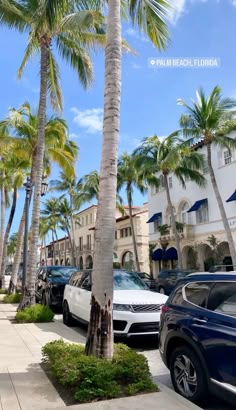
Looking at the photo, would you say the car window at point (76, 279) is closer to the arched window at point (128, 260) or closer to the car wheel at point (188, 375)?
the car wheel at point (188, 375)

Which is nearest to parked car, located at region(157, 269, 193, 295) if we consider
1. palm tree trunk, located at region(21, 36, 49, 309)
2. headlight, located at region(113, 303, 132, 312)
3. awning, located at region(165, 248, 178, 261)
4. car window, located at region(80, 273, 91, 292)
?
palm tree trunk, located at region(21, 36, 49, 309)

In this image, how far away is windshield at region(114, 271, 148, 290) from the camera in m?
10.5

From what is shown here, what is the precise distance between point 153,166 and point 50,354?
2416cm

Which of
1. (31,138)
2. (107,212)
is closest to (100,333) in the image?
(107,212)

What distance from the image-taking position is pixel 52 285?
15.3m

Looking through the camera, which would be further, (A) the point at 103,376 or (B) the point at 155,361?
(B) the point at 155,361

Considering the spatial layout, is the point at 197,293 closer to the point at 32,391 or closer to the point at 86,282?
the point at 32,391

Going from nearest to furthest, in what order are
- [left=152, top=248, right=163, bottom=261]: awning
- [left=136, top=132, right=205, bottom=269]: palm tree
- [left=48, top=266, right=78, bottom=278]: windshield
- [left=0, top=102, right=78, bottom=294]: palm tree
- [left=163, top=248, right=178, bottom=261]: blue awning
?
[left=48, top=266, right=78, bottom=278]: windshield
[left=0, top=102, right=78, bottom=294]: palm tree
[left=136, top=132, right=205, bottom=269]: palm tree
[left=163, top=248, right=178, bottom=261]: blue awning
[left=152, top=248, right=163, bottom=261]: awning

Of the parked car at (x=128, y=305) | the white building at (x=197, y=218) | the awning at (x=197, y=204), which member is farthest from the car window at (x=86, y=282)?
the awning at (x=197, y=204)

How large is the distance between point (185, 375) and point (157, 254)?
30.5m

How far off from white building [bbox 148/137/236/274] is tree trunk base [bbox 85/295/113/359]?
20.6 m

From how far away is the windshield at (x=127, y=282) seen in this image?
1050cm

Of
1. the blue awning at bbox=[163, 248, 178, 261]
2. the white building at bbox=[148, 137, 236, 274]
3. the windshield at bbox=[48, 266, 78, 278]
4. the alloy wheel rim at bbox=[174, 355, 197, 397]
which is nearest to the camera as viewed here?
the alloy wheel rim at bbox=[174, 355, 197, 397]

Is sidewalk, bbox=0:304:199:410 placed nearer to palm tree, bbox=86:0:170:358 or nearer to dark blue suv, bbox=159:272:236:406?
dark blue suv, bbox=159:272:236:406
